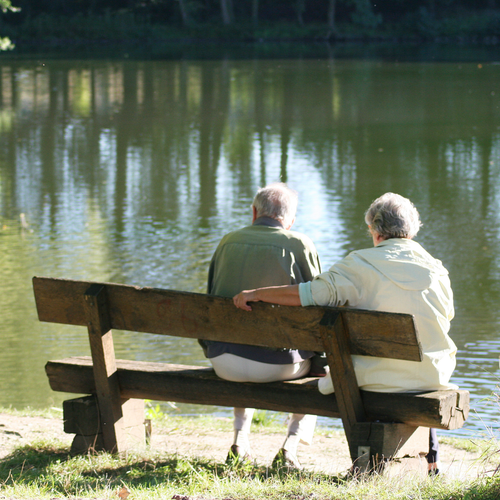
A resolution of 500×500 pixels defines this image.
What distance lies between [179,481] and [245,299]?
782 millimetres

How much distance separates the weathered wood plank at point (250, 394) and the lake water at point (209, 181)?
38.6 inches

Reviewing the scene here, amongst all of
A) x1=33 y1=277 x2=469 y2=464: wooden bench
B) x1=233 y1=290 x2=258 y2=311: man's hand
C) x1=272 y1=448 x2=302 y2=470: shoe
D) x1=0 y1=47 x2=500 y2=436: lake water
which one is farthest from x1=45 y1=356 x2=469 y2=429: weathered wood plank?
x1=0 y1=47 x2=500 y2=436: lake water

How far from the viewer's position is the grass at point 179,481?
2801 mm

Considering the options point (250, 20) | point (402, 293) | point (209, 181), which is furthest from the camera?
point (250, 20)

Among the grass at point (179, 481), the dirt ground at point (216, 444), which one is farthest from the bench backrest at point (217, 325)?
the dirt ground at point (216, 444)

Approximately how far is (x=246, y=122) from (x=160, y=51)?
25.0 m

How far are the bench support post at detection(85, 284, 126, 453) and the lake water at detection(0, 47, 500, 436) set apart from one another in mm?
1774

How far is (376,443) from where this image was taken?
10.2ft

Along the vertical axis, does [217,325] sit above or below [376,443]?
above

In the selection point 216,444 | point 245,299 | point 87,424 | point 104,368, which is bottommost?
point 216,444

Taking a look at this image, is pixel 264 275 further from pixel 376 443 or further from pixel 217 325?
pixel 376 443

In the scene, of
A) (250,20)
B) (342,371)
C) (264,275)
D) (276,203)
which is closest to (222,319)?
(264,275)

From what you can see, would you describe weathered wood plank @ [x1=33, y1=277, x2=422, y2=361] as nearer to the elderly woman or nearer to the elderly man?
the elderly woman

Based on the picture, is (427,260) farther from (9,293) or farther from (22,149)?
(22,149)
